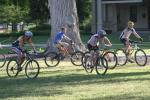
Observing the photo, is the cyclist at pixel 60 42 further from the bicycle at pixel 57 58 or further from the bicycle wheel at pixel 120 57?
the bicycle wheel at pixel 120 57

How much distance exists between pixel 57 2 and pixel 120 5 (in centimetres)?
2704

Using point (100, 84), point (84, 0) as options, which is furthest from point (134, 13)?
point (100, 84)

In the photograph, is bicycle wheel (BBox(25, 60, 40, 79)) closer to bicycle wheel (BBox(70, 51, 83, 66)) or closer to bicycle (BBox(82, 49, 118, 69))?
bicycle (BBox(82, 49, 118, 69))

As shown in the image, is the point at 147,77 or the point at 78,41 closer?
the point at 147,77

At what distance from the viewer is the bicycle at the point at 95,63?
56.6 ft

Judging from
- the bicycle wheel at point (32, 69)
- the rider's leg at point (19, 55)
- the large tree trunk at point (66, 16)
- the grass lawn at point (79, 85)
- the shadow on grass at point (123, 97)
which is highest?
the large tree trunk at point (66, 16)

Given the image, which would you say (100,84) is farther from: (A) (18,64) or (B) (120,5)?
(B) (120,5)

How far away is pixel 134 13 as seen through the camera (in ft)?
169

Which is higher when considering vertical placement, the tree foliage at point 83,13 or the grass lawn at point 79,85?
the tree foliage at point 83,13

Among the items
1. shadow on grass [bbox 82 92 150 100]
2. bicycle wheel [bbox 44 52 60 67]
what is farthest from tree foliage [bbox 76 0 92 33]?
shadow on grass [bbox 82 92 150 100]

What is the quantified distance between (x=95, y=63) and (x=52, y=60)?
14.2ft

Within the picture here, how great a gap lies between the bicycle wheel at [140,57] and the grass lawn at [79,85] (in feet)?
4.66

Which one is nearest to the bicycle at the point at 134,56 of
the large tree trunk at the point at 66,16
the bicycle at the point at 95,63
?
the bicycle at the point at 95,63

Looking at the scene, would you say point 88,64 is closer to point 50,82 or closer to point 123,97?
point 50,82
